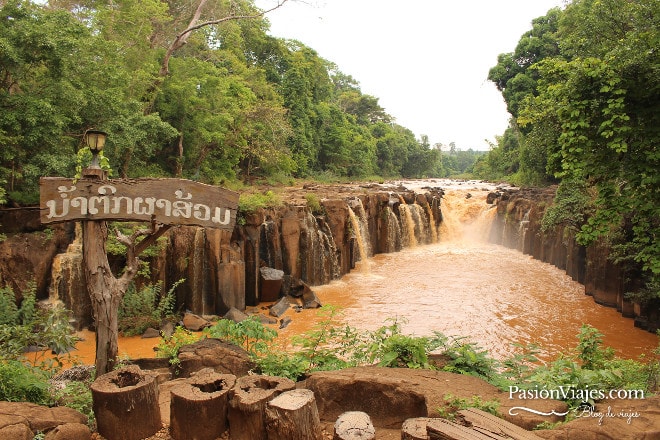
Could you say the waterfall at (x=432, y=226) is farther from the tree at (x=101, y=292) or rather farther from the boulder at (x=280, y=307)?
the tree at (x=101, y=292)

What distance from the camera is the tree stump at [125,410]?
136 inches

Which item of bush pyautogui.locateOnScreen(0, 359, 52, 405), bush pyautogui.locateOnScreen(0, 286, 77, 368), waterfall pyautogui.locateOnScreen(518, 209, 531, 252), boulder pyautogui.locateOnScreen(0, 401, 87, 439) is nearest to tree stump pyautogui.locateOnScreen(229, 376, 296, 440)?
boulder pyautogui.locateOnScreen(0, 401, 87, 439)

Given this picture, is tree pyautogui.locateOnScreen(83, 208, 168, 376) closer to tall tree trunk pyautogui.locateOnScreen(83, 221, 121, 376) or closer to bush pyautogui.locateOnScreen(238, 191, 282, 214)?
tall tree trunk pyautogui.locateOnScreen(83, 221, 121, 376)

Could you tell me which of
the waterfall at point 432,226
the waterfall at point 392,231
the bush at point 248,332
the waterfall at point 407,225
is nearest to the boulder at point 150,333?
the bush at point 248,332

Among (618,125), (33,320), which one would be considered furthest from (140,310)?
(618,125)

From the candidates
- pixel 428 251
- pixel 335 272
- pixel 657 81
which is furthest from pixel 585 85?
pixel 428 251

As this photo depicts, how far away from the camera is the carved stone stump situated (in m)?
2.93

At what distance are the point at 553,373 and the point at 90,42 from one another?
1302 cm

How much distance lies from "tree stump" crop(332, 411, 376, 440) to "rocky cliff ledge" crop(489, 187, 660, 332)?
10559 mm

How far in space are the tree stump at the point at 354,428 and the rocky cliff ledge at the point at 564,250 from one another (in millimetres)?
10559

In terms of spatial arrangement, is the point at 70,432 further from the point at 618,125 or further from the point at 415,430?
the point at 618,125

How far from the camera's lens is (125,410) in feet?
11.3

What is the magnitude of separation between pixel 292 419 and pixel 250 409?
399 mm

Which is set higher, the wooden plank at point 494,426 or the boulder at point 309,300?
the wooden plank at point 494,426
